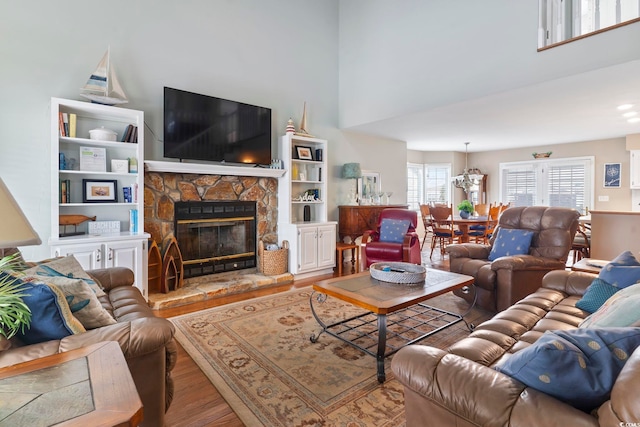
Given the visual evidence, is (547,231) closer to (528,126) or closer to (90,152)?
(528,126)

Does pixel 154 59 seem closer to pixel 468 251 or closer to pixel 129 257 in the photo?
pixel 129 257

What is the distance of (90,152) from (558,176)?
29.5 feet

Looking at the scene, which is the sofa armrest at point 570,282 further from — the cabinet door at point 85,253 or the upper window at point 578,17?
the cabinet door at point 85,253

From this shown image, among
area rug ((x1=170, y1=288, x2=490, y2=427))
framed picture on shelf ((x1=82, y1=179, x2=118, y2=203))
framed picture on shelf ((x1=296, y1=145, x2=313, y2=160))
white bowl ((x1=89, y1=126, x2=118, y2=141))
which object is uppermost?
framed picture on shelf ((x1=296, y1=145, x2=313, y2=160))

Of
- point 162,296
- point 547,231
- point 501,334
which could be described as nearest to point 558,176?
point 547,231

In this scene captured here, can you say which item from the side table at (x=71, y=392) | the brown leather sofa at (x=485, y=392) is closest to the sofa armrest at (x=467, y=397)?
the brown leather sofa at (x=485, y=392)

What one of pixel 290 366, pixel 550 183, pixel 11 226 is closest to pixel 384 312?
pixel 290 366

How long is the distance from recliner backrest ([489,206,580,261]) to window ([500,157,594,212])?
4.94m

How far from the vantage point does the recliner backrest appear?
11.0 ft

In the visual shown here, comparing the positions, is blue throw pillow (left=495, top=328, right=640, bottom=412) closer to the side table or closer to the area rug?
the area rug

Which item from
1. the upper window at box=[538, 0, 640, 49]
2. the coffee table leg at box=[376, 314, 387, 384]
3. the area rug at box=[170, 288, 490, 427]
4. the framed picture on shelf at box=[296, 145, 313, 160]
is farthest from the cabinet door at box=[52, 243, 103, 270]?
the upper window at box=[538, 0, 640, 49]

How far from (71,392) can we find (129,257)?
2808 mm

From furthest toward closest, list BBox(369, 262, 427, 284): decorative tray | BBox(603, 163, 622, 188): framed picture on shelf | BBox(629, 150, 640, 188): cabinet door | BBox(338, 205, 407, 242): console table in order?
BBox(603, 163, 622, 188): framed picture on shelf, BBox(629, 150, 640, 188): cabinet door, BBox(338, 205, 407, 242): console table, BBox(369, 262, 427, 284): decorative tray

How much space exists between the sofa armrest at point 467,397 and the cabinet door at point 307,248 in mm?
3517
